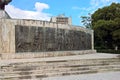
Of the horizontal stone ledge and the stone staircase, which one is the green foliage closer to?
the horizontal stone ledge

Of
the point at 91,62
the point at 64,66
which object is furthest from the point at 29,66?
the point at 91,62

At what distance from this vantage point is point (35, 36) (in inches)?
656

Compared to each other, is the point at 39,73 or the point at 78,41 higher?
the point at 78,41

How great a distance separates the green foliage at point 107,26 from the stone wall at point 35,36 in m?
11.8

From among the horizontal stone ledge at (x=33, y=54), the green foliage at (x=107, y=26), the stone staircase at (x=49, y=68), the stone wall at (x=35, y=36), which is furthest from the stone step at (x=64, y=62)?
the green foliage at (x=107, y=26)

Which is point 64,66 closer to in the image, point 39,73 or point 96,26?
point 39,73

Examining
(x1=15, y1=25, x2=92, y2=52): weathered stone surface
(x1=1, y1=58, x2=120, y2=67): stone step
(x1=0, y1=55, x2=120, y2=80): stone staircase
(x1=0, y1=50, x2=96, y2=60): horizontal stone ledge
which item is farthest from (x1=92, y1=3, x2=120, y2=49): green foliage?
(x1=0, y1=55, x2=120, y2=80): stone staircase

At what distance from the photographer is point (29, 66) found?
12320mm

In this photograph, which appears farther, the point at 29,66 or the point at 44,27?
the point at 44,27

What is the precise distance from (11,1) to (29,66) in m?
7.89

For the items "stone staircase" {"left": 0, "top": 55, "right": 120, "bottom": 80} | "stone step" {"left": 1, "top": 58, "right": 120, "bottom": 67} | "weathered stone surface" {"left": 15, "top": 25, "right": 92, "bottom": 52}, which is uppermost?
"weathered stone surface" {"left": 15, "top": 25, "right": 92, "bottom": 52}

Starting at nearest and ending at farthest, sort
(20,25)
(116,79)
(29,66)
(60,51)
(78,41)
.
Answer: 1. (116,79)
2. (29,66)
3. (20,25)
4. (60,51)
5. (78,41)

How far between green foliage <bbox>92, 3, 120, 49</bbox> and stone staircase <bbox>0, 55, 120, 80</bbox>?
1601 centimetres

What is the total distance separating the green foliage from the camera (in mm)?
30547
